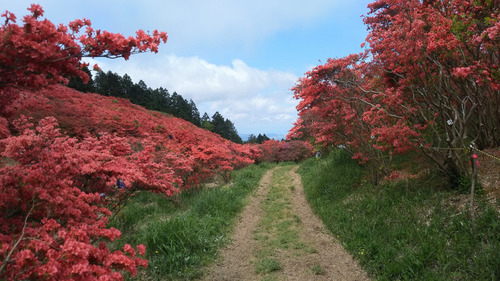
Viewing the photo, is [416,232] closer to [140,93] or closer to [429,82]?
[429,82]

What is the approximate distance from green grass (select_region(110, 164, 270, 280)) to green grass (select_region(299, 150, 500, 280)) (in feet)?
8.41

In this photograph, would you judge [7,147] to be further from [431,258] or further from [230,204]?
[431,258]

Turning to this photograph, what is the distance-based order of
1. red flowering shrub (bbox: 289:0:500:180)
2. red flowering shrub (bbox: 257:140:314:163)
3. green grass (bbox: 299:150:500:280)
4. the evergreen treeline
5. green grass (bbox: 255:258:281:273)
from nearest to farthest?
A: green grass (bbox: 299:150:500:280) → red flowering shrub (bbox: 289:0:500:180) → green grass (bbox: 255:258:281:273) → red flowering shrub (bbox: 257:140:314:163) → the evergreen treeline

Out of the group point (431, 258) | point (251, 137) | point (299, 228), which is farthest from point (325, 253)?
point (251, 137)

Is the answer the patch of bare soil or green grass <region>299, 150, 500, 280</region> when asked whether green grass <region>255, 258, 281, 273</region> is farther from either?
green grass <region>299, 150, 500, 280</region>

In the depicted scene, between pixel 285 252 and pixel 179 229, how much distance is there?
209 cm

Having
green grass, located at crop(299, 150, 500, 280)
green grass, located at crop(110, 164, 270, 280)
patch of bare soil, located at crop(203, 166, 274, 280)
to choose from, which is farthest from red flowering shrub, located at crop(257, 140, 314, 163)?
green grass, located at crop(299, 150, 500, 280)

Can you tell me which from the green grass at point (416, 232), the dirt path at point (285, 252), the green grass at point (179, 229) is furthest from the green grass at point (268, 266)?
the green grass at point (416, 232)

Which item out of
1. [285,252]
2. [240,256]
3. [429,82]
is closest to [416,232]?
[285,252]

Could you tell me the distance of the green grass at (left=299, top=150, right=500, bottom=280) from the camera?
3.21m

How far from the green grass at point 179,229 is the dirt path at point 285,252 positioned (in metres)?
0.33

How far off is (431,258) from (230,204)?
15.5 feet

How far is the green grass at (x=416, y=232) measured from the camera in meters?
3.21

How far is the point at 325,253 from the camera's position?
187 inches
